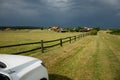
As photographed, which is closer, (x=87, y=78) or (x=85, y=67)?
(x=87, y=78)

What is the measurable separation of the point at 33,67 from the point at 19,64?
1.26 feet

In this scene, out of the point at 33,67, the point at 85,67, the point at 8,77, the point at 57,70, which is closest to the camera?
the point at 8,77

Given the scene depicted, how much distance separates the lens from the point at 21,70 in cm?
377

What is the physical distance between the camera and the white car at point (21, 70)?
10.9 ft

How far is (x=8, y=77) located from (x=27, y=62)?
1040mm

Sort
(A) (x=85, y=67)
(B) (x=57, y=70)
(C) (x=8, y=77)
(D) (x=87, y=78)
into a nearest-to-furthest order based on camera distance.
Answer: (C) (x=8, y=77) < (D) (x=87, y=78) < (B) (x=57, y=70) < (A) (x=85, y=67)

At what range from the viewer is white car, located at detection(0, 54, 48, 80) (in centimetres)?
333

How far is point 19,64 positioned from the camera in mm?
3922

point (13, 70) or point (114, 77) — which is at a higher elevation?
point (13, 70)

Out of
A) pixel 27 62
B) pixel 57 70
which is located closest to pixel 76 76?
pixel 57 70

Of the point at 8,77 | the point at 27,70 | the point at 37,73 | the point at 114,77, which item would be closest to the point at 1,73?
the point at 8,77

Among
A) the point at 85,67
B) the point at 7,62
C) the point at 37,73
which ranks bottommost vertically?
the point at 85,67

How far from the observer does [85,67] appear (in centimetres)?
1229

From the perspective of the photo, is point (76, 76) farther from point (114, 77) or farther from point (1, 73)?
point (1, 73)
